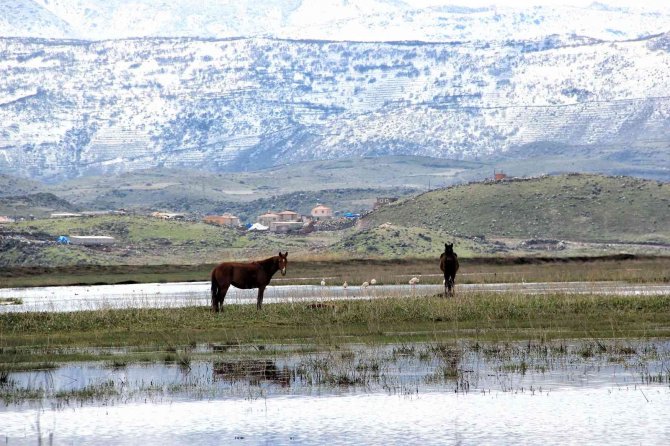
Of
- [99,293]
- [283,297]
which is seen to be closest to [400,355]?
[283,297]

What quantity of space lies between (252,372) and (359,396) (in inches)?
159

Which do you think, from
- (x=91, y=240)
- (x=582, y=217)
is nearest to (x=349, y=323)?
(x=91, y=240)

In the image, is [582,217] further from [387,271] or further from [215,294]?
[215,294]

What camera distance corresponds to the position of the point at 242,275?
4831cm

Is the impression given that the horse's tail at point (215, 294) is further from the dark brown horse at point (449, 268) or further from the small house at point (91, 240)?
the small house at point (91, 240)

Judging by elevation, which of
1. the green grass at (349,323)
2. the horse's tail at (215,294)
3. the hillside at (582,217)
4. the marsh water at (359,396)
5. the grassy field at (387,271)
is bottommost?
the marsh water at (359,396)

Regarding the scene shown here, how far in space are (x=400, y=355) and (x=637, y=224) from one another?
155 metres

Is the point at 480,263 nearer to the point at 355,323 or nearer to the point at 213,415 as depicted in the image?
the point at 355,323

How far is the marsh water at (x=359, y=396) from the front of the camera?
1064 inches

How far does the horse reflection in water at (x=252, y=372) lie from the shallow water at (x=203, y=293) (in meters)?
16.1

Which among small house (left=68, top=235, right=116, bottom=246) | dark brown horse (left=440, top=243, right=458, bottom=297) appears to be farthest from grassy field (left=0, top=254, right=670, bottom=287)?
small house (left=68, top=235, right=116, bottom=246)

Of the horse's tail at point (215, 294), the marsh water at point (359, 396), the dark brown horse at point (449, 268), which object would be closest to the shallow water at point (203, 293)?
the dark brown horse at point (449, 268)

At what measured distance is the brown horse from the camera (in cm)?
4769

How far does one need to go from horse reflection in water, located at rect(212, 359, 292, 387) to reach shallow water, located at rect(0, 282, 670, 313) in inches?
632
